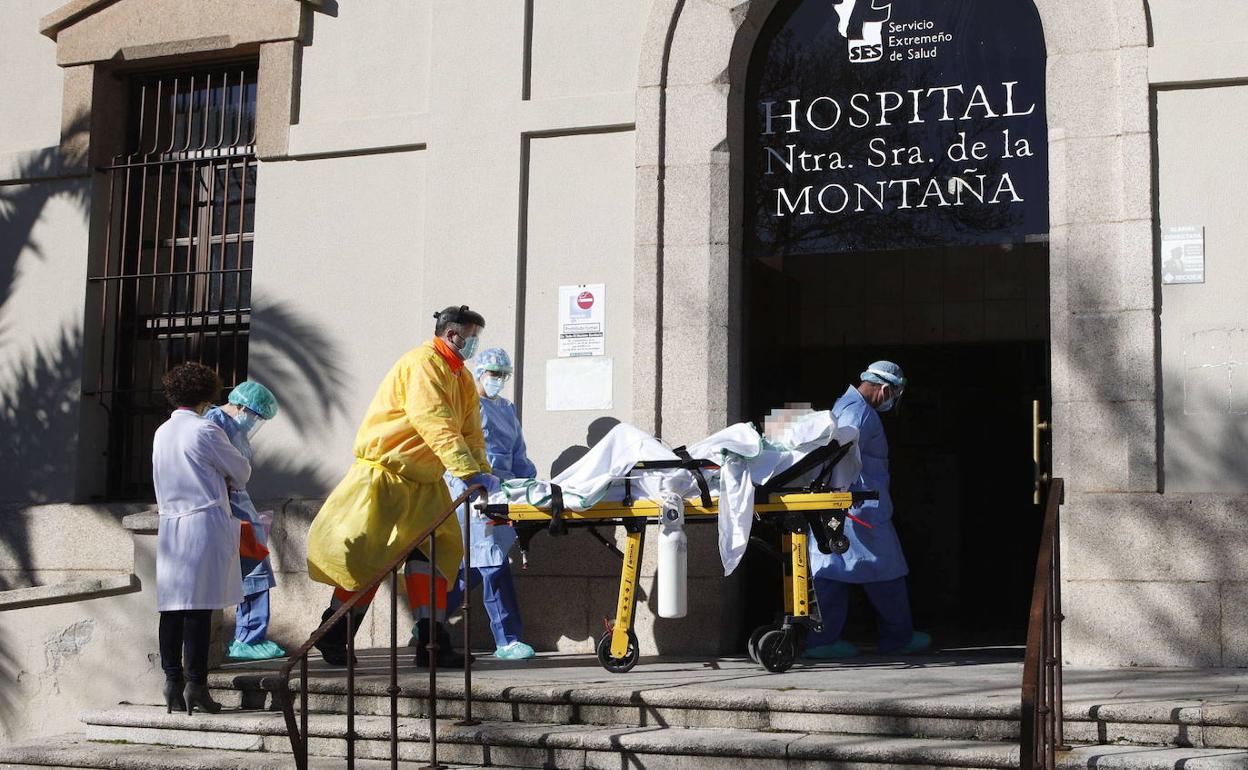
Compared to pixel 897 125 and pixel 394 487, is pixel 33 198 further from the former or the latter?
pixel 897 125

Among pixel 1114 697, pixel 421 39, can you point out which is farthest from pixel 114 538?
pixel 1114 697

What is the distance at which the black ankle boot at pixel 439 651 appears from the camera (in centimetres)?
779

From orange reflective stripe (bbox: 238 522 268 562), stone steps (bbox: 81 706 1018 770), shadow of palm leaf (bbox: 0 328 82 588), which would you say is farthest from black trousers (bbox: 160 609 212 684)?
shadow of palm leaf (bbox: 0 328 82 588)

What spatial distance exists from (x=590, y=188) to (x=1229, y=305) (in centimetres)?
347

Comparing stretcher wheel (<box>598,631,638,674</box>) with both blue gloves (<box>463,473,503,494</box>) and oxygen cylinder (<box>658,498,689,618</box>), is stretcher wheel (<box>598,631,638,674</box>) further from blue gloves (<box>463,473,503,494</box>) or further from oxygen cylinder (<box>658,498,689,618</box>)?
blue gloves (<box>463,473,503,494</box>)

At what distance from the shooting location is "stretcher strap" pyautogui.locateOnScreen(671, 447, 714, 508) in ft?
24.2

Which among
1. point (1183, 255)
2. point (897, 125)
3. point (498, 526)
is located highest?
point (897, 125)

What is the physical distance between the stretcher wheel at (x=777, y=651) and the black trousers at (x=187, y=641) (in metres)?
2.51

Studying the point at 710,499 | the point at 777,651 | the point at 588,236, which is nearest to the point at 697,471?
the point at 710,499

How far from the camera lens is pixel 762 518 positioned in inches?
292

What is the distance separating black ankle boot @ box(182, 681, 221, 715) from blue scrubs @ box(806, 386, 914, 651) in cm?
304

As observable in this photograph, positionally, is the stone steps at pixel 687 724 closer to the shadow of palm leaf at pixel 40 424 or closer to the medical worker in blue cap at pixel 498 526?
the medical worker in blue cap at pixel 498 526

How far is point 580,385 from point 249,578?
2.09 meters

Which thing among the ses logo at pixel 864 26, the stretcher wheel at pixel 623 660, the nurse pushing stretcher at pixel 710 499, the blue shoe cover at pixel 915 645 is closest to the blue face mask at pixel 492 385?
the nurse pushing stretcher at pixel 710 499
